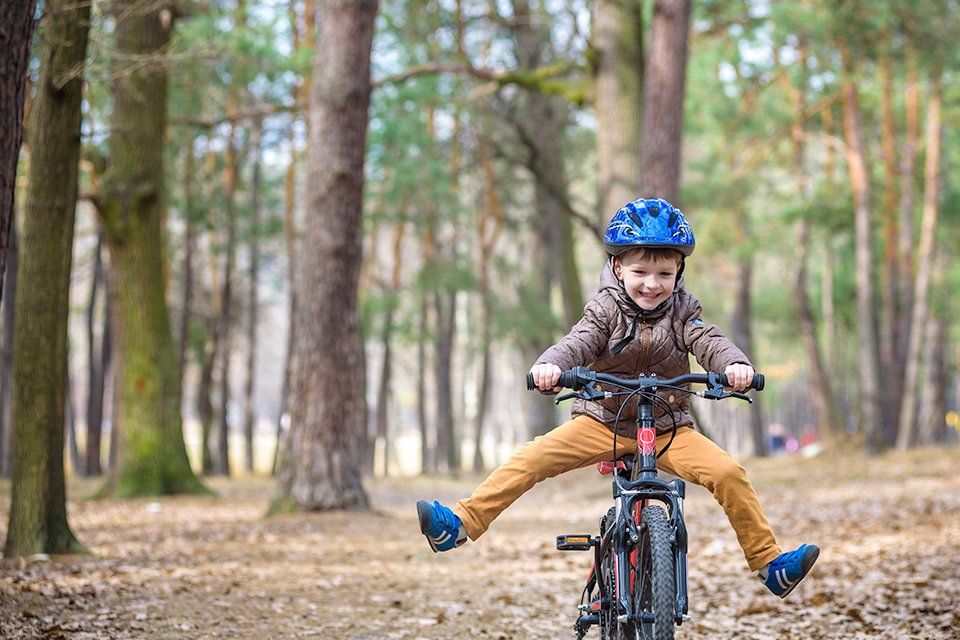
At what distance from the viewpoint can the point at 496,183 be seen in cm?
3175

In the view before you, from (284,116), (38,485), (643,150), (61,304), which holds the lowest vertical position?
(38,485)

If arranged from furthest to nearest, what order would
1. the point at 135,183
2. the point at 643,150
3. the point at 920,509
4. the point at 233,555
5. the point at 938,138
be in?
the point at 938,138 < the point at 135,183 < the point at 643,150 < the point at 920,509 < the point at 233,555

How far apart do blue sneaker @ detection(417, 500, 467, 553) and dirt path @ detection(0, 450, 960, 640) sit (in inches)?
68.0

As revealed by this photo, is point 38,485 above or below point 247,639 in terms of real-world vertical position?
above

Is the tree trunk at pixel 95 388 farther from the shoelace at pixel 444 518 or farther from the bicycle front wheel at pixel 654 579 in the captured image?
the bicycle front wheel at pixel 654 579

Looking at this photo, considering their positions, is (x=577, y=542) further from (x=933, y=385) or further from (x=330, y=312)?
(x=933, y=385)

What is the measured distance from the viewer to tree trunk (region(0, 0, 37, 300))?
5004mm

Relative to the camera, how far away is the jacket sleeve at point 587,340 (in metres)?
4.52

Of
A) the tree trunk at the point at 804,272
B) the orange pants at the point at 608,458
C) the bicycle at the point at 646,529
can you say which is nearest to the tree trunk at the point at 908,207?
the tree trunk at the point at 804,272

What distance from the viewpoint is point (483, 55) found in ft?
95.7

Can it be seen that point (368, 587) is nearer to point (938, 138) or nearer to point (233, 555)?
point (233, 555)

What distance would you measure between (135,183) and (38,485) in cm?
823

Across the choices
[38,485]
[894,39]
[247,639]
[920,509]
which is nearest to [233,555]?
[38,485]

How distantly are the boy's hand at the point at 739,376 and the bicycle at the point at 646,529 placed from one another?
0.9 inches
